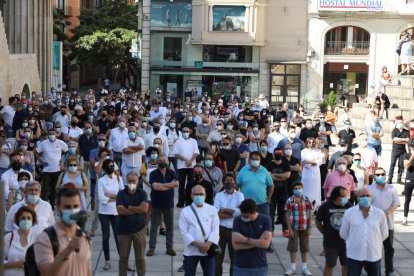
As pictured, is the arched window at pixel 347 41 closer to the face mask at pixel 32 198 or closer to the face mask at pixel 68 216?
the face mask at pixel 32 198

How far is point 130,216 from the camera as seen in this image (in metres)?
11.5

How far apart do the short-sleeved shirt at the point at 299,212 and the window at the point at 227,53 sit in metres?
35.9

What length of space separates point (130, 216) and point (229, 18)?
36523mm

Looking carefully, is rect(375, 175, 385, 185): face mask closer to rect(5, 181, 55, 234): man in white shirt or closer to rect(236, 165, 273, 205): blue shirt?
rect(236, 165, 273, 205): blue shirt

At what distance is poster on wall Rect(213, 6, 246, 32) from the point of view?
4691 centimetres

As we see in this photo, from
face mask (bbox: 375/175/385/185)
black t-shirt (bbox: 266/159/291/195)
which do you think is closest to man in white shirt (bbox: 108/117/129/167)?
black t-shirt (bbox: 266/159/291/195)

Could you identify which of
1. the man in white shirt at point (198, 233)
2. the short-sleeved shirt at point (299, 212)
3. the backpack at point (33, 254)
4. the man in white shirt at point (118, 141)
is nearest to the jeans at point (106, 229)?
the man in white shirt at point (198, 233)

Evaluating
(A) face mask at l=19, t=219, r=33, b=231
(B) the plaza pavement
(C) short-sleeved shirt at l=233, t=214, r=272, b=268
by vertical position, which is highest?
(A) face mask at l=19, t=219, r=33, b=231

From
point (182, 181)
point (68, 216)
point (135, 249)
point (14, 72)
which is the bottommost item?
point (135, 249)

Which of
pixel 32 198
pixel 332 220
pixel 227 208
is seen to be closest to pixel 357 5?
pixel 227 208

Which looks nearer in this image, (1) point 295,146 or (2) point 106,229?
(2) point 106,229

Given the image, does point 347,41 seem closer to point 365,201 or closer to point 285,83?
point 285,83

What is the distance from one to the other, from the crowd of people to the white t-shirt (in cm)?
2

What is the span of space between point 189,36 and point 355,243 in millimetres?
38071
